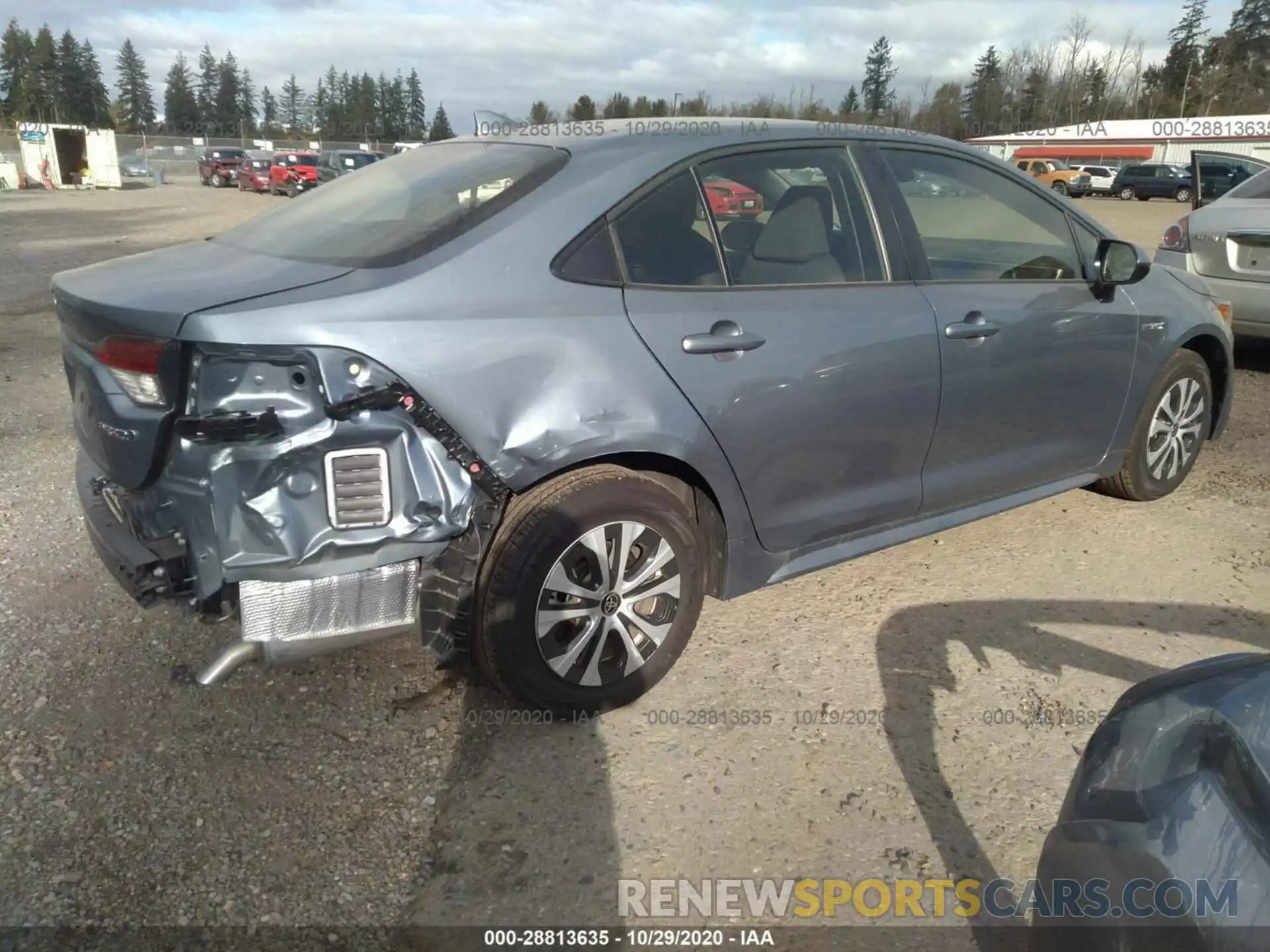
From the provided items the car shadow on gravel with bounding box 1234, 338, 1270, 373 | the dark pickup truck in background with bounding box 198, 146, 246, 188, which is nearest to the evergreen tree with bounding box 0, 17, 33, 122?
the dark pickup truck in background with bounding box 198, 146, 246, 188

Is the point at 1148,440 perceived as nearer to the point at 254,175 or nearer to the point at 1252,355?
the point at 1252,355

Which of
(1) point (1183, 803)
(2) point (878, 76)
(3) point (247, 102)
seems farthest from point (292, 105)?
(1) point (1183, 803)

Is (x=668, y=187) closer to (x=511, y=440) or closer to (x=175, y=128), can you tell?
(x=511, y=440)

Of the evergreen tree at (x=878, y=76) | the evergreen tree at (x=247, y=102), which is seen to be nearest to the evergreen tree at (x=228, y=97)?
the evergreen tree at (x=247, y=102)

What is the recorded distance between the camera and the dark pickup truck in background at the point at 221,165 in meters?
38.2

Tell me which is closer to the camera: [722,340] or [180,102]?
[722,340]

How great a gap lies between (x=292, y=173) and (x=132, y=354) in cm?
3299

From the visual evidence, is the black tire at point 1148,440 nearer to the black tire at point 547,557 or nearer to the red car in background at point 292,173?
the black tire at point 547,557

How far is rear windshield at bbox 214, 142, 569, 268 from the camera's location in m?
2.71

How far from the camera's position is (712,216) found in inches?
120

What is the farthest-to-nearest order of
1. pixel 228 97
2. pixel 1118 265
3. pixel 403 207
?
1. pixel 228 97
2. pixel 1118 265
3. pixel 403 207

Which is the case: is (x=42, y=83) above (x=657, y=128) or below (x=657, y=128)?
above

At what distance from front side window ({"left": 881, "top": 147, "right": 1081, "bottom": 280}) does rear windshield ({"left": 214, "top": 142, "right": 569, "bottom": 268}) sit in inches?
56.8

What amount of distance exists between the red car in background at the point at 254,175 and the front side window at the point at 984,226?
113ft
